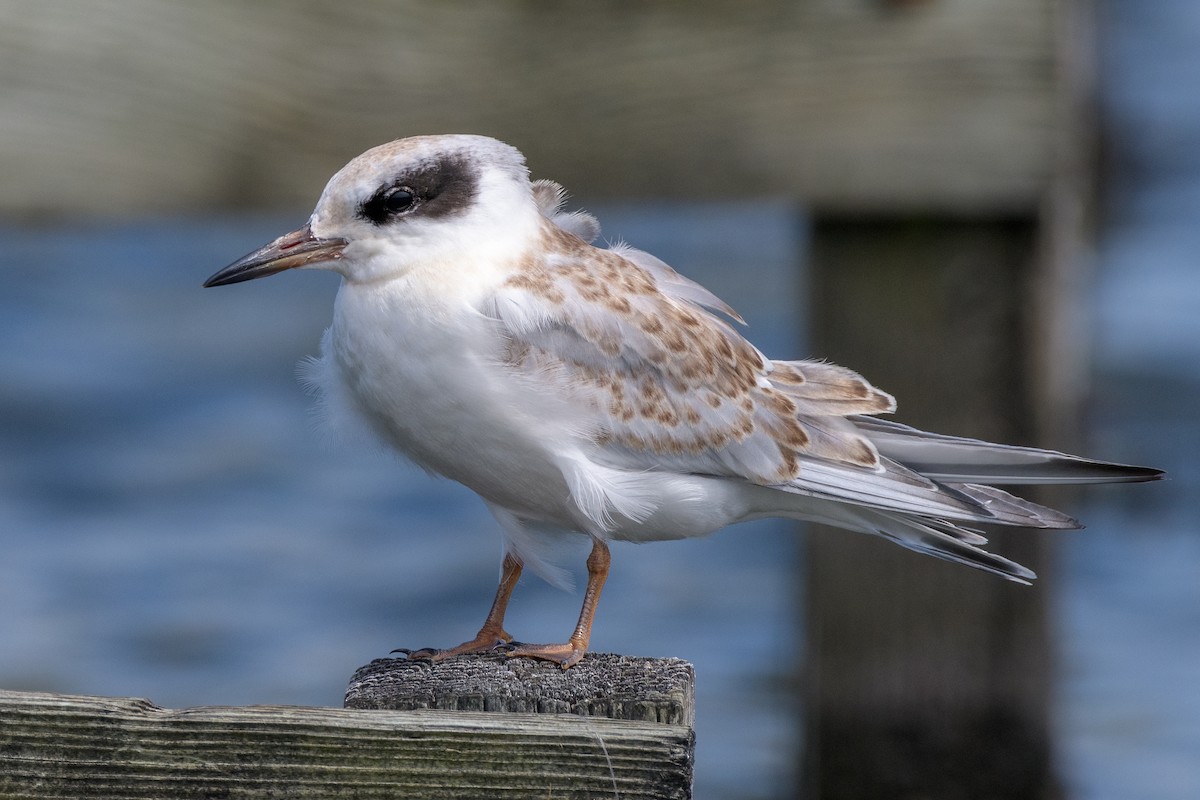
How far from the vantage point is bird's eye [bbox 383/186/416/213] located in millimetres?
3135

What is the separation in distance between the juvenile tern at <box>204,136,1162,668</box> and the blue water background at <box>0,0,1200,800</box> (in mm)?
879

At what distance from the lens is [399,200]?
3.15m

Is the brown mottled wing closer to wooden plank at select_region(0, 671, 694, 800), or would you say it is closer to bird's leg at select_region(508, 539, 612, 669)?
bird's leg at select_region(508, 539, 612, 669)

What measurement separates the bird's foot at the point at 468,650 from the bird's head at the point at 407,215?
0.74 m

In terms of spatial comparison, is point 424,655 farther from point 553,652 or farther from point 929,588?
point 929,588

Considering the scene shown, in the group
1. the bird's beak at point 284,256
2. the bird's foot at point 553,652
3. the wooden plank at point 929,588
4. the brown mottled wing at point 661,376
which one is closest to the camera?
the bird's foot at point 553,652

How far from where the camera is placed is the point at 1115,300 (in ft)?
45.3

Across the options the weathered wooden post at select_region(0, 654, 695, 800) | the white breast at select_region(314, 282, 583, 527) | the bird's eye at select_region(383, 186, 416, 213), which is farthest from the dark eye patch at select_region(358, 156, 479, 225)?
the weathered wooden post at select_region(0, 654, 695, 800)

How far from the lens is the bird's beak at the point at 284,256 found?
304 cm

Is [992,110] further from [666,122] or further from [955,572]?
[955,572]

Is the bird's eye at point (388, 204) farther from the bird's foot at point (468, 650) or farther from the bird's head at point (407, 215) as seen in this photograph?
the bird's foot at point (468, 650)

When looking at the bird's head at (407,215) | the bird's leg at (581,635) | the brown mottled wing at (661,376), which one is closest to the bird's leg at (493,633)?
the bird's leg at (581,635)

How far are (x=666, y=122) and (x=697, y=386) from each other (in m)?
0.91

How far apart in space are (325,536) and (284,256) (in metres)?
6.26
